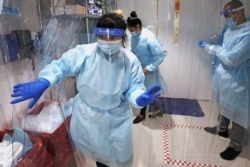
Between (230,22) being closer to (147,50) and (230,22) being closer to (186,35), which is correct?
(186,35)

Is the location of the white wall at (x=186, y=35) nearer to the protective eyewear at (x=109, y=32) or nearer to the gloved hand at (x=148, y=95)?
the protective eyewear at (x=109, y=32)

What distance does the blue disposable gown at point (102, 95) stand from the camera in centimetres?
100

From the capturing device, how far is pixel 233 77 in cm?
143

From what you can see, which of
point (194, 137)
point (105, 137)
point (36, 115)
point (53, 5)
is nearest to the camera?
point (105, 137)

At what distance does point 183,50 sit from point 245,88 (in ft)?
1.68

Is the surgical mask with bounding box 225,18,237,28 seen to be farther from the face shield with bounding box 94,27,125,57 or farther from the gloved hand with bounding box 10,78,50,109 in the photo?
the gloved hand with bounding box 10,78,50,109

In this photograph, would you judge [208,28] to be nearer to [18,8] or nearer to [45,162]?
[18,8]

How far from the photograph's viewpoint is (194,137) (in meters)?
1.70

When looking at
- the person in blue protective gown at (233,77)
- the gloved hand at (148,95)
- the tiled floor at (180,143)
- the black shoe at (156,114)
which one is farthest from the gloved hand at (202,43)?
the gloved hand at (148,95)

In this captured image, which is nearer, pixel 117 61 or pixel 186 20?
pixel 117 61

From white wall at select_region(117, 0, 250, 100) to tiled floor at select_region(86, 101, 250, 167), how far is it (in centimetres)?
20

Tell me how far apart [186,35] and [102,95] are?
84cm

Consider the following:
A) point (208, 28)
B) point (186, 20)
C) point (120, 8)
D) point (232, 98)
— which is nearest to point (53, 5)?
point (120, 8)

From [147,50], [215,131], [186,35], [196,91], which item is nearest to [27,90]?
[147,50]
